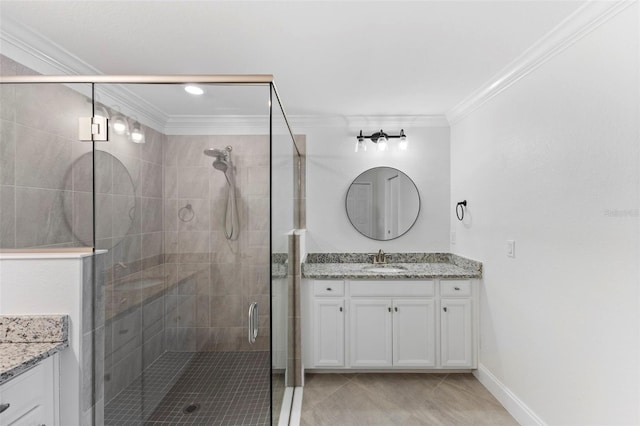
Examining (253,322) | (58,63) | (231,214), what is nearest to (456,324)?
(253,322)

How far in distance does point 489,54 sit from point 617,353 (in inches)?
68.4

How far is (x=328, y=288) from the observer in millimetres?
2846

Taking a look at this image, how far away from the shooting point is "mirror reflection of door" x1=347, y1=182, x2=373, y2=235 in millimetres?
3387

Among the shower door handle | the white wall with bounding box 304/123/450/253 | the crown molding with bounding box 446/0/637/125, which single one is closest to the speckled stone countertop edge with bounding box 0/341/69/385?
the shower door handle

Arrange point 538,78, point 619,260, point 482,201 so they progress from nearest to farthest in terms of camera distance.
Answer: point 619,260
point 538,78
point 482,201

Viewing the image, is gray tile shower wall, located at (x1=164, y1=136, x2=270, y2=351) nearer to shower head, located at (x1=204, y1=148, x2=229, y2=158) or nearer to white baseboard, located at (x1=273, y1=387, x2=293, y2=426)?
shower head, located at (x1=204, y1=148, x2=229, y2=158)

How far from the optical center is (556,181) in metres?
1.85

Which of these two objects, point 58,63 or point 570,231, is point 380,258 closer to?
point 570,231

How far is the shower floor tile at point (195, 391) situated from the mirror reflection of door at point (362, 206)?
2.09 m

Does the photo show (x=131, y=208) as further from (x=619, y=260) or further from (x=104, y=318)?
(x=619, y=260)

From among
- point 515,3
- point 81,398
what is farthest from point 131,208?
point 515,3

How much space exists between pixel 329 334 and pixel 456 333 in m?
1.10

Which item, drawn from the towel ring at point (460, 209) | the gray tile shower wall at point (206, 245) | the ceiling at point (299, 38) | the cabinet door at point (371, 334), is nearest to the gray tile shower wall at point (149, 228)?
the gray tile shower wall at point (206, 245)

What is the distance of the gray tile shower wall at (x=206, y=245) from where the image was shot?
146cm
